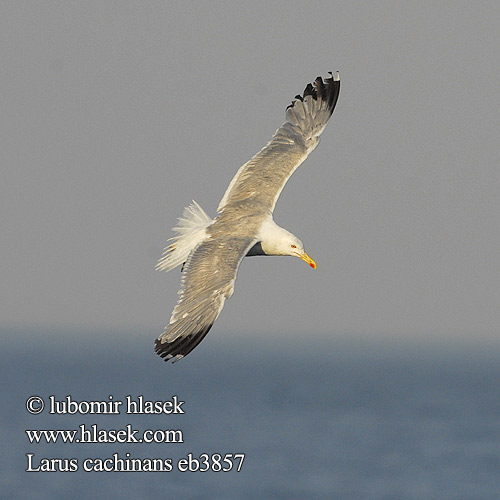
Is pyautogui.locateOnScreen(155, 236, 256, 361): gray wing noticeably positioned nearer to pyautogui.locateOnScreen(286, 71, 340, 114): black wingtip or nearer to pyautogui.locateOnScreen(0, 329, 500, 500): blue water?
pyautogui.locateOnScreen(286, 71, 340, 114): black wingtip

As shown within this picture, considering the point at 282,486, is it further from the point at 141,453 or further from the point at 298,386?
the point at 298,386

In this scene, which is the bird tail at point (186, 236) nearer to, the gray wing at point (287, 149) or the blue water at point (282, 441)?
the gray wing at point (287, 149)

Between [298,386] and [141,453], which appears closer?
[141,453]

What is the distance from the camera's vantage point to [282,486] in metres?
79.9

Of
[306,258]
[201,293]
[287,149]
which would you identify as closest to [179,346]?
[201,293]

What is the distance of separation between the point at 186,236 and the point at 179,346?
2.84 meters

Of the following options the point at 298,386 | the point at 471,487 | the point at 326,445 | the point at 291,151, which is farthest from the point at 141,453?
the point at 298,386

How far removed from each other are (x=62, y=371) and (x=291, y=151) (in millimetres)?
164061

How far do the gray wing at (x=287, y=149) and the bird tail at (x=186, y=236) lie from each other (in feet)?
1.75

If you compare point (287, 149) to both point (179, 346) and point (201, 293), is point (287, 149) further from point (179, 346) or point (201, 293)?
point (179, 346)

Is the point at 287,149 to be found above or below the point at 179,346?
above

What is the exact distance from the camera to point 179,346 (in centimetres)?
1275

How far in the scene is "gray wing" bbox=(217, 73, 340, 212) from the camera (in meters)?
16.6

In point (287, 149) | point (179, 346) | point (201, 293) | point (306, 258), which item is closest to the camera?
point (179, 346)
